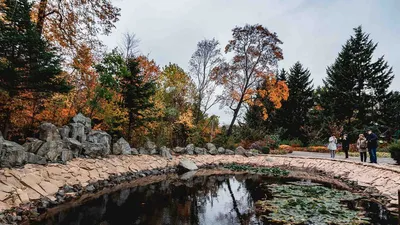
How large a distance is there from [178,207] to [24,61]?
5907 millimetres

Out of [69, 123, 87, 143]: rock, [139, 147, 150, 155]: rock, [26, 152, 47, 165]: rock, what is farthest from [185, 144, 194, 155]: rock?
[26, 152, 47, 165]: rock

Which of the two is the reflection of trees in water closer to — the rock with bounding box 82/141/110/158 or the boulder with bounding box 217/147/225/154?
the rock with bounding box 82/141/110/158

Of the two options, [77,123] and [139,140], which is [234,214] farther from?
[139,140]

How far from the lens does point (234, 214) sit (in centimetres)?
625

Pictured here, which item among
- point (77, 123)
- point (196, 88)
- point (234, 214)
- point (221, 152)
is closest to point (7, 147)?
point (77, 123)

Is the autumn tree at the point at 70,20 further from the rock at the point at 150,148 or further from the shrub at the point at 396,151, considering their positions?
the shrub at the point at 396,151

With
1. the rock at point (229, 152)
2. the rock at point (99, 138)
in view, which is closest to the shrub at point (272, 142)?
the rock at point (229, 152)

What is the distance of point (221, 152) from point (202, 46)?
846 centimetres

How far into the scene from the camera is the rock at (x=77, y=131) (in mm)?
9688

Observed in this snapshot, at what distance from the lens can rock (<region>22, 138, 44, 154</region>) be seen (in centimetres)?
765

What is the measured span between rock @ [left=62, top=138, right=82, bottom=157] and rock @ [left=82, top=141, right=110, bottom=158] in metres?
0.30

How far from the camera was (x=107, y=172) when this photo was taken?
9.68m

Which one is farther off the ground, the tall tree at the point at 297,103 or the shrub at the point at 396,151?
the tall tree at the point at 297,103

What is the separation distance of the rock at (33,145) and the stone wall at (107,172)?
615 mm
